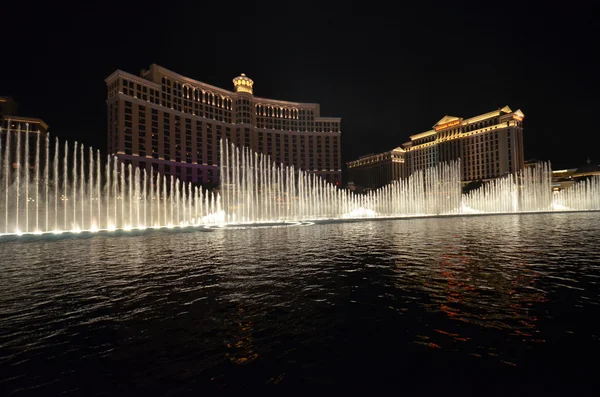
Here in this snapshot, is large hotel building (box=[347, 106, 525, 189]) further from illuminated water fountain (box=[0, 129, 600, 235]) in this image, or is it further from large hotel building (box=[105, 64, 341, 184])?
large hotel building (box=[105, 64, 341, 184])

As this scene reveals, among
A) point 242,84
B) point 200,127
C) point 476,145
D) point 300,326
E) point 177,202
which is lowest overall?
point 300,326

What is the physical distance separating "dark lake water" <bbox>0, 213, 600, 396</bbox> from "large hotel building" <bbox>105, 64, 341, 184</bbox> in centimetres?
9466

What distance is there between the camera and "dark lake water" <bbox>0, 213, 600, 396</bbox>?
4.33 m

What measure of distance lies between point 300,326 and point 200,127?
386ft

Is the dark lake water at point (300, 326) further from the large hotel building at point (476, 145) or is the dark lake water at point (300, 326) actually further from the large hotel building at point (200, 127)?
the large hotel building at point (476, 145)

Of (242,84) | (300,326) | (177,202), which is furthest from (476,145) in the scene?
(300,326)

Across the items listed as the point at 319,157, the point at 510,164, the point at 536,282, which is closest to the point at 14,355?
the point at 536,282

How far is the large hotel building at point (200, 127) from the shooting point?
93.1 meters

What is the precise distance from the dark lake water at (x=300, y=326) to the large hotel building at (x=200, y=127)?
311 ft

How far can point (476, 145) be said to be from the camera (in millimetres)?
120875

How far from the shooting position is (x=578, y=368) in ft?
14.5

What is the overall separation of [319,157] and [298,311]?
13840 cm

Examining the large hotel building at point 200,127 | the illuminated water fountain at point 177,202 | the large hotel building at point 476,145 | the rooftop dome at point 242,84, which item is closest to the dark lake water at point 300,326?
the illuminated water fountain at point 177,202

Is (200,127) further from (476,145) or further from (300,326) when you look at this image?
(300,326)
